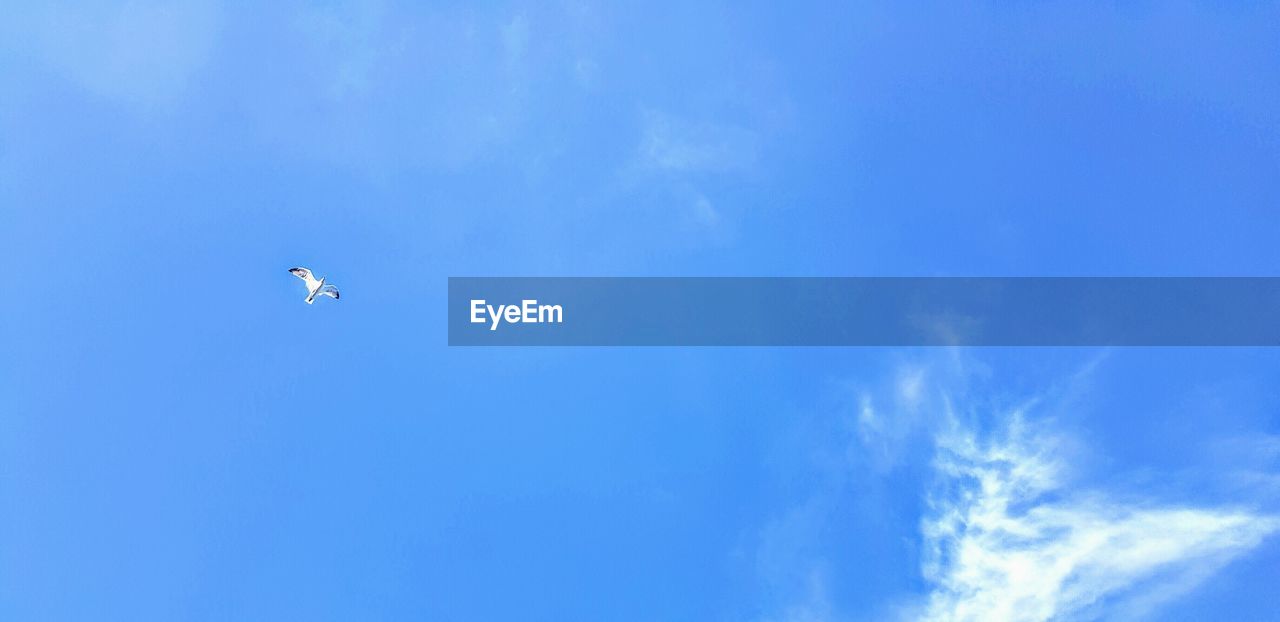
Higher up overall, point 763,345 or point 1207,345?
point 763,345

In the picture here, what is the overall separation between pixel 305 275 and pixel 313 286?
292 cm

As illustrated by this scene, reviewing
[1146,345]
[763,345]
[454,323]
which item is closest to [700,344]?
[763,345]

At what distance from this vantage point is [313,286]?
338 feet

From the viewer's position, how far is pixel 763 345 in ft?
381

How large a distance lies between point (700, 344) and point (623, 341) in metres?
9.96

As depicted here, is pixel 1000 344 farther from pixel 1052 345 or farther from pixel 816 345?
pixel 816 345

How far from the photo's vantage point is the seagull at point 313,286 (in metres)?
99.7

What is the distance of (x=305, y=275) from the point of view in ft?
329

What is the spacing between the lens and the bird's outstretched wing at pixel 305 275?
3910 inches

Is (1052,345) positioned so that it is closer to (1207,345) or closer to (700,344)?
(1207,345)

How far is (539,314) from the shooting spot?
110375 mm

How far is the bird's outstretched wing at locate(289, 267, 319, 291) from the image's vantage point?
99.3 m

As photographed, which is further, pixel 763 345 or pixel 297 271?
pixel 763 345

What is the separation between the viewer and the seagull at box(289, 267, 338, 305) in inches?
3925
